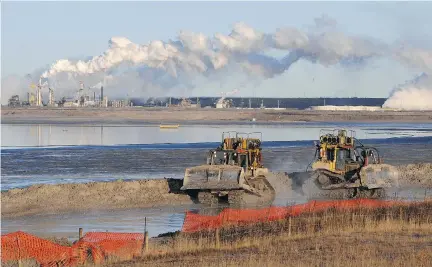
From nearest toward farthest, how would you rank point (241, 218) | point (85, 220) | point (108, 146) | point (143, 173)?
point (241, 218) → point (85, 220) → point (143, 173) → point (108, 146)

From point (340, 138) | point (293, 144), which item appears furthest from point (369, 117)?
point (340, 138)

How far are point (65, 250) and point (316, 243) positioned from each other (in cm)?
666

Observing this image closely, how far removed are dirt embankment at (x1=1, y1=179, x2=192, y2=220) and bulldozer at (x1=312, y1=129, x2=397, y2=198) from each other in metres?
5.78

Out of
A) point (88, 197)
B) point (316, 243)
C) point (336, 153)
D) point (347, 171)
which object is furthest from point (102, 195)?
point (316, 243)

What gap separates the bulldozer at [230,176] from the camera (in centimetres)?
3850

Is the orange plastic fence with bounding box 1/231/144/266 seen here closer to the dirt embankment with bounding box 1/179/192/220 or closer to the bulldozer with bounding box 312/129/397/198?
the dirt embankment with bounding box 1/179/192/220

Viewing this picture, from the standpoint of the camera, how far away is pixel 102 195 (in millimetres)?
41938

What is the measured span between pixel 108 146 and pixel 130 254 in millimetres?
57205

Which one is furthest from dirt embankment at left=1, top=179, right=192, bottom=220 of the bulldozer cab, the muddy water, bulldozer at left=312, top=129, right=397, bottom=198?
the bulldozer cab

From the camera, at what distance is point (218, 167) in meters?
38.8

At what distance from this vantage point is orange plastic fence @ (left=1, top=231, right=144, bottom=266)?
993 inches

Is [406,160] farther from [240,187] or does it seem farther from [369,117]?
[369,117]

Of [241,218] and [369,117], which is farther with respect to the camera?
[369,117]

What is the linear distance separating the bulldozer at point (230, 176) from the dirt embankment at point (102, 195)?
179 cm
